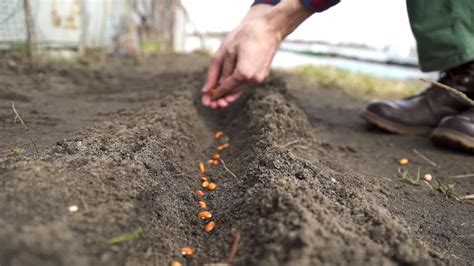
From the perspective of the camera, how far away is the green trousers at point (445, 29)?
1748 millimetres

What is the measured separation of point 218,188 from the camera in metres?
1.27

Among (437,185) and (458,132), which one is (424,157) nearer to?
(458,132)

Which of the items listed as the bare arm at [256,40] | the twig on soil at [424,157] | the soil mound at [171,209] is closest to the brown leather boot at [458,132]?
the twig on soil at [424,157]

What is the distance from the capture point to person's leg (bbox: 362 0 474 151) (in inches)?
69.4

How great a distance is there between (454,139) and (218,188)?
3.66ft

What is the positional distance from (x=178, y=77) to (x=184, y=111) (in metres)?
1.21

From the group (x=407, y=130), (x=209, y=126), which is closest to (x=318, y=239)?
(x=209, y=126)

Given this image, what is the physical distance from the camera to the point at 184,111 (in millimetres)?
1784

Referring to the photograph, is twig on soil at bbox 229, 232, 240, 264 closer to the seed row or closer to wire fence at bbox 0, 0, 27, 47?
the seed row

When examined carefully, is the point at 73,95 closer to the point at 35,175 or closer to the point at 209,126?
the point at 209,126

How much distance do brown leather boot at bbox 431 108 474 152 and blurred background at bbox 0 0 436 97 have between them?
1900 mm

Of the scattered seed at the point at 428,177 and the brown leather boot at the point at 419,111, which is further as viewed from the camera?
the brown leather boot at the point at 419,111

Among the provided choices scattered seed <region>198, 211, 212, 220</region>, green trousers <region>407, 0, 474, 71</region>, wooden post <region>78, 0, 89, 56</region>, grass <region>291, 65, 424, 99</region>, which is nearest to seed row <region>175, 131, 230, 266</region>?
scattered seed <region>198, 211, 212, 220</region>

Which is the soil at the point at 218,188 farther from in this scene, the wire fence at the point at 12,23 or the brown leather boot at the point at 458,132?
the wire fence at the point at 12,23
